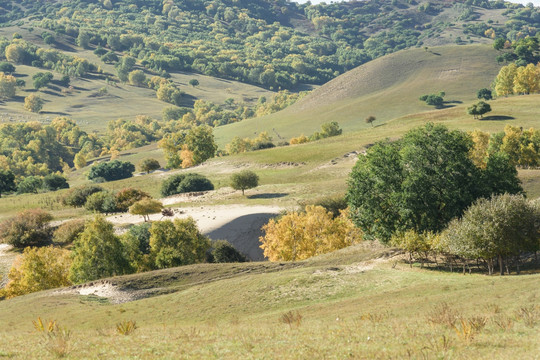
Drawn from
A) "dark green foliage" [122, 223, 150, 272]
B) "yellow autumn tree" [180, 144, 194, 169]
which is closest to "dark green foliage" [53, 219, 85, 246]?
"dark green foliage" [122, 223, 150, 272]

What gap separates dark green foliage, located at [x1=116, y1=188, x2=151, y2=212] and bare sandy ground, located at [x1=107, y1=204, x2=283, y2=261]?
469 cm

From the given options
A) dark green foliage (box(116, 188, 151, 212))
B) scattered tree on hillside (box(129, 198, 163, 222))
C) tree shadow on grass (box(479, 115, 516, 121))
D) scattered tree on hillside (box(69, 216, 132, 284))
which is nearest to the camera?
scattered tree on hillside (box(69, 216, 132, 284))

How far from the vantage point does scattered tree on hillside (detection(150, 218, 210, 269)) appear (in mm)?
66938

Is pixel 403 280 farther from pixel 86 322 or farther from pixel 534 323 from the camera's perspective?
pixel 86 322

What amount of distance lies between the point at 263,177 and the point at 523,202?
7522 cm

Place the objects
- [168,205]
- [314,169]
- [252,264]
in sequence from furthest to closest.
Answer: [314,169] → [168,205] → [252,264]

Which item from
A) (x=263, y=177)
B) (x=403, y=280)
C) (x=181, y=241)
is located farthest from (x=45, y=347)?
(x=263, y=177)

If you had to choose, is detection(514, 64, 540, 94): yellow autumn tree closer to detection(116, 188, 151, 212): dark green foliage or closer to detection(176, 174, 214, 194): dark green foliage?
detection(176, 174, 214, 194): dark green foliage

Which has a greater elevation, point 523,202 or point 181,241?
point 523,202

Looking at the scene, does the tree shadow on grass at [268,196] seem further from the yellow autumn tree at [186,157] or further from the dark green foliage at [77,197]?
the yellow autumn tree at [186,157]

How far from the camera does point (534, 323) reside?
2300 cm

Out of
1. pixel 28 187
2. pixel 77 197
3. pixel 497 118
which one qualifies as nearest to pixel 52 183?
pixel 28 187

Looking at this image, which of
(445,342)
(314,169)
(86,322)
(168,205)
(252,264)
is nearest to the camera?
(445,342)

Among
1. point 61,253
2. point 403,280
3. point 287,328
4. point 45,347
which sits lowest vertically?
point 61,253
